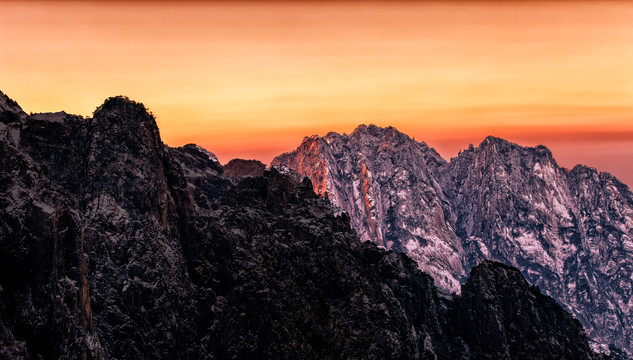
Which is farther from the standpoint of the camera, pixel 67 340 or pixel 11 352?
pixel 67 340

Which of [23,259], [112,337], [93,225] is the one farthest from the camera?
[93,225]

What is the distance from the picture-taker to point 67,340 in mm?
141750

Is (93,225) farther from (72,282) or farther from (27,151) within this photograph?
(72,282)

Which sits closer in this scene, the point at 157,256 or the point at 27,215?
the point at 27,215

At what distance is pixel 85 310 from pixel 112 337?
87.5ft

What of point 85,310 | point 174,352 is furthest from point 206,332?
point 85,310

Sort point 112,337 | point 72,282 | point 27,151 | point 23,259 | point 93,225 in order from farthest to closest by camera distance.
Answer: point 27,151
point 93,225
point 112,337
point 72,282
point 23,259

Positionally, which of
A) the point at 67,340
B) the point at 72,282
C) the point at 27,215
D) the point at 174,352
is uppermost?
the point at 27,215

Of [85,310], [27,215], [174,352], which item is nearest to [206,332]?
[174,352]

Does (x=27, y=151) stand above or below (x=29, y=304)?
above

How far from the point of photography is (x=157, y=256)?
195 meters

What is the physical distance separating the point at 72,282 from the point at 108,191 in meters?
52.9

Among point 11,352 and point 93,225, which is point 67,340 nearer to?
point 11,352

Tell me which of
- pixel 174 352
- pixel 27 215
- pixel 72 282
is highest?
pixel 27 215
